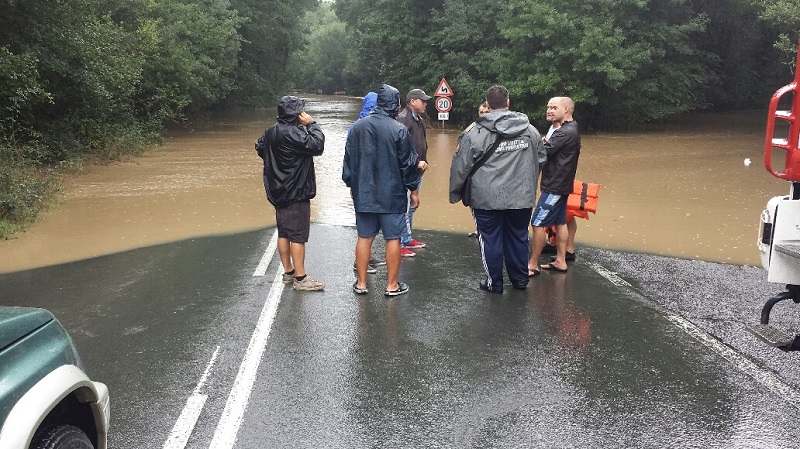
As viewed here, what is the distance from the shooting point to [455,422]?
427 centimetres

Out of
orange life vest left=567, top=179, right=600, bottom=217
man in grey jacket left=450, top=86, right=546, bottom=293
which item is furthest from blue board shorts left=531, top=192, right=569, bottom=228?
man in grey jacket left=450, top=86, right=546, bottom=293

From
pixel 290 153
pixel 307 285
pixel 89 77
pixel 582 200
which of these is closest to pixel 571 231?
pixel 582 200

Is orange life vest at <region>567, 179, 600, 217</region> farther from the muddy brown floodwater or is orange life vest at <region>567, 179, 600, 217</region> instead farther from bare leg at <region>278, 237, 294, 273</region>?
bare leg at <region>278, 237, 294, 273</region>

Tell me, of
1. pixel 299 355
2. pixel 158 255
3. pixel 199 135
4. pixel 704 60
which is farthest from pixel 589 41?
pixel 299 355

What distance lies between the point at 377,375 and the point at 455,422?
886 mm

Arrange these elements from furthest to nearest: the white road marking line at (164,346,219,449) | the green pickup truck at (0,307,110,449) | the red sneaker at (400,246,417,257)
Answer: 1. the red sneaker at (400,246,417,257)
2. the white road marking line at (164,346,219,449)
3. the green pickup truck at (0,307,110,449)

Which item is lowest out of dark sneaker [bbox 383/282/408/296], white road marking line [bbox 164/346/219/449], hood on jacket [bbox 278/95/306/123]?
dark sneaker [bbox 383/282/408/296]

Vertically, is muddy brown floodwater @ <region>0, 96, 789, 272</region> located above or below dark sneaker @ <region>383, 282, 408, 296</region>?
below

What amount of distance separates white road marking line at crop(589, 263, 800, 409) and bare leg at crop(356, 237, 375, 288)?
2.65m

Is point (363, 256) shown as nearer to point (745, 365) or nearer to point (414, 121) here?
point (414, 121)

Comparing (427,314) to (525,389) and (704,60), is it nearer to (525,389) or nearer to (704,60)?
(525,389)

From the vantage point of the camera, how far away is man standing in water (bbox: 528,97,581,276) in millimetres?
7441

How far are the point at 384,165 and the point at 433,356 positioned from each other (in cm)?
203

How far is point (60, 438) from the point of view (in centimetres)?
279
